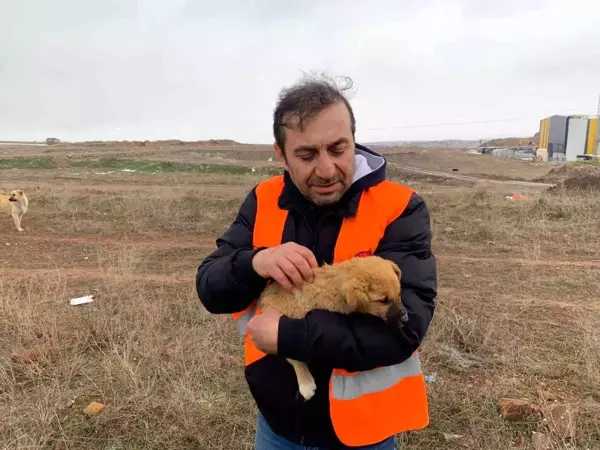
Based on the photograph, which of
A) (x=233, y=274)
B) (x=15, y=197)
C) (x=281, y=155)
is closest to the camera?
(x=233, y=274)

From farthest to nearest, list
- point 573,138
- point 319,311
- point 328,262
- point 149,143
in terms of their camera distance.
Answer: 1. point 149,143
2. point 573,138
3. point 328,262
4. point 319,311

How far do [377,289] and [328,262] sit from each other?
34 cm

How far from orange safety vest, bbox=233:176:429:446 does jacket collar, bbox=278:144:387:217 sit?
0.03 m

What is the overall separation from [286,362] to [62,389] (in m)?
3.47

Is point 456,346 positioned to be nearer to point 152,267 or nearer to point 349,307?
point 349,307

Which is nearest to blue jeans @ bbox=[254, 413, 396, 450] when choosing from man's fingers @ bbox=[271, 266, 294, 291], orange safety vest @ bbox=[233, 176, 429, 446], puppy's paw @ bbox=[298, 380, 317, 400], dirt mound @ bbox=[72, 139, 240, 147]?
orange safety vest @ bbox=[233, 176, 429, 446]

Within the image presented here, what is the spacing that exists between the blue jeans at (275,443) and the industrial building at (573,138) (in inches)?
2368

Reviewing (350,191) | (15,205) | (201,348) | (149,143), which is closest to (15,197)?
(15,205)

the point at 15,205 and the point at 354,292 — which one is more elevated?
the point at 354,292

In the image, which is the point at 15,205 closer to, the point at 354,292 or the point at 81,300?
the point at 81,300

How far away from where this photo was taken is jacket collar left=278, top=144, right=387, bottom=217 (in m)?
1.98

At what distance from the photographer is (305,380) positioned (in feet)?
6.38

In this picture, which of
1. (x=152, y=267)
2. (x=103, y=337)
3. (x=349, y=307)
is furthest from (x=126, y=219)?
(x=349, y=307)

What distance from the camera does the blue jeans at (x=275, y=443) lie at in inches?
80.8
